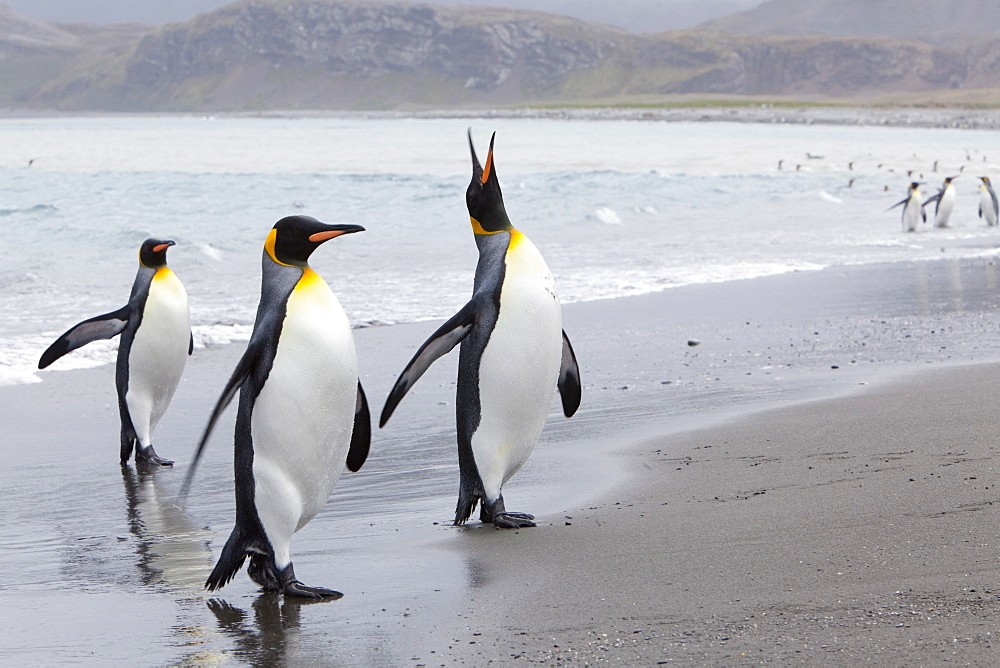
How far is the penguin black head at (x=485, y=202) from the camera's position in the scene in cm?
353

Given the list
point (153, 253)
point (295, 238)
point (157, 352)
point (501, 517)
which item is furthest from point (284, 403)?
point (153, 253)

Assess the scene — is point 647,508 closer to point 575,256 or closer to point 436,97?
point 575,256

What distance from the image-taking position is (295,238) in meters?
2.98

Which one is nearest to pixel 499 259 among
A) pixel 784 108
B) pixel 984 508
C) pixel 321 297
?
pixel 321 297

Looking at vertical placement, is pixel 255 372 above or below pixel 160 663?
above

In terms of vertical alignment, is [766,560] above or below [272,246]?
below

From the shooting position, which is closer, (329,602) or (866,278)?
(329,602)

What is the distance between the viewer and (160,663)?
2.47m

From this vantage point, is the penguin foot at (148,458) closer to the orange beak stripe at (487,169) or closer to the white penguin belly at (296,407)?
the white penguin belly at (296,407)

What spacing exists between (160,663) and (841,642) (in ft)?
4.61

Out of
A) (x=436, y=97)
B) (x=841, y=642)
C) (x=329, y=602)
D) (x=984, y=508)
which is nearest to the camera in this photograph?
(x=841, y=642)

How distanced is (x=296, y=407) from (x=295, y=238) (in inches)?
17.0

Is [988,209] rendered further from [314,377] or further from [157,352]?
[314,377]

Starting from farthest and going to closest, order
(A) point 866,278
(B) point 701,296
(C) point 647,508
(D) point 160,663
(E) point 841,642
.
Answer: (A) point 866,278, (B) point 701,296, (C) point 647,508, (D) point 160,663, (E) point 841,642
